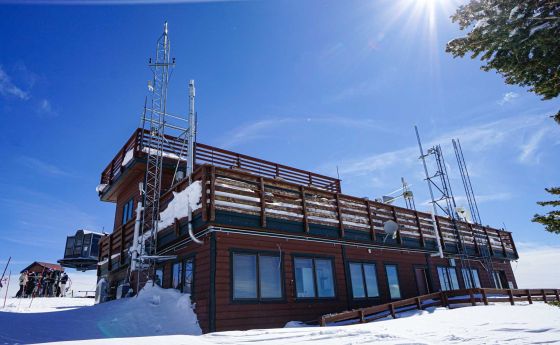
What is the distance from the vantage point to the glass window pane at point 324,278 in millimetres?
15555

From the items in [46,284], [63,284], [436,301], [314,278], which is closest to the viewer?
[314,278]

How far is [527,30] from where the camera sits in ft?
23.5

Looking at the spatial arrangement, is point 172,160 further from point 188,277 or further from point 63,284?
point 63,284

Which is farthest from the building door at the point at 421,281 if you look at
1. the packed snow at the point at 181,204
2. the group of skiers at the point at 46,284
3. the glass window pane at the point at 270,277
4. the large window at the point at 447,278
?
the group of skiers at the point at 46,284

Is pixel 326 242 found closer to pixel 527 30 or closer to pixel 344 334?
pixel 344 334

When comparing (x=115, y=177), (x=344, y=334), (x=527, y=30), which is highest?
(x=115, y=177)

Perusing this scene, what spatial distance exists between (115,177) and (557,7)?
834 inches

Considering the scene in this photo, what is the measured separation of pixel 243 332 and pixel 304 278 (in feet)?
16.3

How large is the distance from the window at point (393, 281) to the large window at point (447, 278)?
169 inches

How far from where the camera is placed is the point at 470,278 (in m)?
23.7

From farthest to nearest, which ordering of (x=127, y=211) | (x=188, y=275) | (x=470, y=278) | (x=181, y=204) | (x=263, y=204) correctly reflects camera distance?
(x=470, y=278) < (x=127, y=211) < (x=181, y=204) < (x=263, y=204) < (x=188, y=275)

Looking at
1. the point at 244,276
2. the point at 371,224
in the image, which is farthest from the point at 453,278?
the point at 244,276

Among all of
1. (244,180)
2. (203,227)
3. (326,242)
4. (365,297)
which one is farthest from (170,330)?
(365,297)

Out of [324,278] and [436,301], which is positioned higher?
[324,278]
